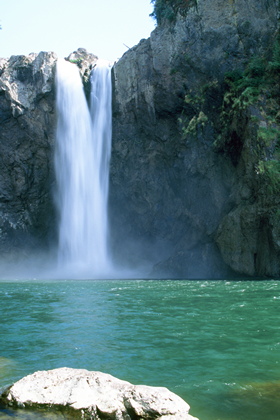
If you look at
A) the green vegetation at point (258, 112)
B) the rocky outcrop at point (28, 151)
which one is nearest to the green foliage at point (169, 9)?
the green vegetation at point (258, 112)

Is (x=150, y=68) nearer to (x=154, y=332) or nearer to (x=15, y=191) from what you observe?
(x=15, y=191)

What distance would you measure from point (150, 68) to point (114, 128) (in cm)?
506

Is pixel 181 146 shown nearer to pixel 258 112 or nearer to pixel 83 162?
pixel 258 112

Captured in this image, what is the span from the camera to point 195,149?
1177 inches

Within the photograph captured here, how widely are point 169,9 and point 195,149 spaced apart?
9666 mm

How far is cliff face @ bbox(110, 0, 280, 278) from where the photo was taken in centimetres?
2567

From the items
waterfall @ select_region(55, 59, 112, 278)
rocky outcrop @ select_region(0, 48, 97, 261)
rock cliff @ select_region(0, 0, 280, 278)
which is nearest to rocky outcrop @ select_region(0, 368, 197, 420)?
rock cliff @ select_region(0, 0, 280, 278)

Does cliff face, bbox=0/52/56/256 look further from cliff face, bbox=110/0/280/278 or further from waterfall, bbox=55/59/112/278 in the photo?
cliff face, bbox=110/0/280/278

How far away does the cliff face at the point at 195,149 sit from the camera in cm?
2567

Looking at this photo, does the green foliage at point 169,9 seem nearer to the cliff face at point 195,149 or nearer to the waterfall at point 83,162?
the cliff face at point 195,149

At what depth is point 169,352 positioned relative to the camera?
703cm

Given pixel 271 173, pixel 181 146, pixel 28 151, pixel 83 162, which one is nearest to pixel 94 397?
pixel 271 173

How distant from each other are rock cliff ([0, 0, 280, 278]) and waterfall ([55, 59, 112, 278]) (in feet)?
2.56

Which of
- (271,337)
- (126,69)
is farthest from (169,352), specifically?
(126,69)
